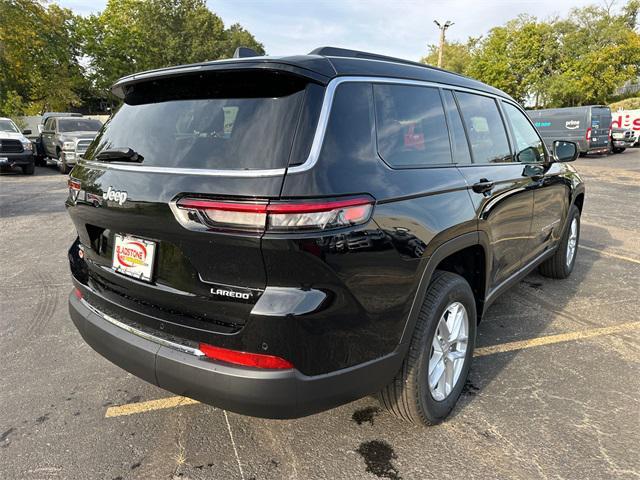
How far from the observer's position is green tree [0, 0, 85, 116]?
86.3ft

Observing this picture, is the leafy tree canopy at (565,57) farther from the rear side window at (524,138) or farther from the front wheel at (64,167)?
the rear side window at (524,138)

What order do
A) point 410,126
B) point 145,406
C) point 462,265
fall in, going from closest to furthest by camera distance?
1. point 410,126
2. point 145,406
3. point 462,265

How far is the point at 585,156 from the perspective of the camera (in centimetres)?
2184

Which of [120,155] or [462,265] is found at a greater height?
[120,155]

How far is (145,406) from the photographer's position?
8.75ft

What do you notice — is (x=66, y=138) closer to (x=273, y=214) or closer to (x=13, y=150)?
(x=13, y=150)

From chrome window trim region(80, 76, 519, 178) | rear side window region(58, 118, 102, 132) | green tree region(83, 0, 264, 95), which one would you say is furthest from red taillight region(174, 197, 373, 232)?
green tree region(83, 0, 264, 95)

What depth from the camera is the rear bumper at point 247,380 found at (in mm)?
1772

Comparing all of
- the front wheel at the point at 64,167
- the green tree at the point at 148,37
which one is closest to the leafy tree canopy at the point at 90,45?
the green tree at the point at 148,37

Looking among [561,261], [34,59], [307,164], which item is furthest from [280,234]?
[34,59]

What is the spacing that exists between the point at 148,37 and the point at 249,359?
168ft

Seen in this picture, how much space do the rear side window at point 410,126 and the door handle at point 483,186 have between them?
26 cm

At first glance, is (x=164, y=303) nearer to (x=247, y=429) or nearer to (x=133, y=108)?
(x=247, y=429)

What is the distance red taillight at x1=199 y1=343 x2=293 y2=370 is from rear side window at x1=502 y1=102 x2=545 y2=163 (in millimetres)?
2649
